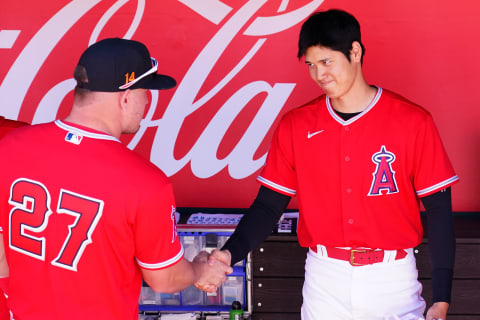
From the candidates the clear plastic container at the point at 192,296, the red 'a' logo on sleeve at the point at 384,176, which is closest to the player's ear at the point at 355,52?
the red 'a' logo on sleeve at the point at 384,176

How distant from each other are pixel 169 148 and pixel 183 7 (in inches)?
38.3

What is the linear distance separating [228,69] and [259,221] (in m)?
1.77

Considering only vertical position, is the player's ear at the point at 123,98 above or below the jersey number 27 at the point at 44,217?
above

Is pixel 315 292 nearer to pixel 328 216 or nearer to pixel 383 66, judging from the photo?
pixel 328 216

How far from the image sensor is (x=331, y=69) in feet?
8.47

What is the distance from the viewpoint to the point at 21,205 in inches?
76.5

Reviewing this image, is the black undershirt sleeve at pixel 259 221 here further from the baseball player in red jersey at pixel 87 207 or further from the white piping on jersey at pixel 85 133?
the white piping on jersey at pixel 85 133

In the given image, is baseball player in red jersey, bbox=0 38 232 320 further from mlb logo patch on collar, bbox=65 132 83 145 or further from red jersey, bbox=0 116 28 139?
red jersey, bbox=0 116 28 139

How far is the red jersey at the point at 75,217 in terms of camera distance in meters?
1.90

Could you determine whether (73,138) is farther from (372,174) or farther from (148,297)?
(148,297)

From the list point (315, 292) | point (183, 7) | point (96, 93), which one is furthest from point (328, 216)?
point (183, 7)

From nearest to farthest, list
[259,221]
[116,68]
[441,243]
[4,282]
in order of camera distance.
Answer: [116,68] → [4,282] → [441,243] → [259,221]

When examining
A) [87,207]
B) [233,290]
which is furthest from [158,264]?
[233,290]

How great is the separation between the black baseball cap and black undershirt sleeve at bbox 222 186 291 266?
0.90 meters
